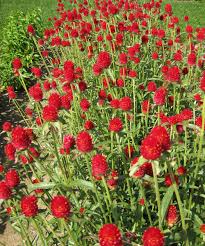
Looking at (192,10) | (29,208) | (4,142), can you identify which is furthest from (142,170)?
(192,10)

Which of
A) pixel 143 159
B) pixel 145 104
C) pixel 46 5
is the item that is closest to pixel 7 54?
pixel 145 104

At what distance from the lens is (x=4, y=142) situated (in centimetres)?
578

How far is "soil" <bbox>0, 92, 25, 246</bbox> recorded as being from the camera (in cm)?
390

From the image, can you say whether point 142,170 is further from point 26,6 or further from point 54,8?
point 26,6

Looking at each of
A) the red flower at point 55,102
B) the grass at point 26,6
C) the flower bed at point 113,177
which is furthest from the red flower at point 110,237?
the grass at point 26,6

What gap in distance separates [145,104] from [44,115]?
1142 millimetres

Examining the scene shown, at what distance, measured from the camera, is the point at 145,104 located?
3395 millimetres

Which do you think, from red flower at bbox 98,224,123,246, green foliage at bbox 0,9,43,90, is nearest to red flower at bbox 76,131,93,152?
red flower at bbox 98,224,123,246

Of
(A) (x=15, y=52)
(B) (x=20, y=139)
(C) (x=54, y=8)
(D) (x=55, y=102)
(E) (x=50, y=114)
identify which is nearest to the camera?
(B) (x=20, y=139)

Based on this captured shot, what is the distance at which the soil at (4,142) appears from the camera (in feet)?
12.8

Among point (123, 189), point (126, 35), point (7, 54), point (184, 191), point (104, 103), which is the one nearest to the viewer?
point (184, 191)

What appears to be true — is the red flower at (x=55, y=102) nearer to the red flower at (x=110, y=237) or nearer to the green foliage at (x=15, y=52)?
the red flower at (x=110, y=237)

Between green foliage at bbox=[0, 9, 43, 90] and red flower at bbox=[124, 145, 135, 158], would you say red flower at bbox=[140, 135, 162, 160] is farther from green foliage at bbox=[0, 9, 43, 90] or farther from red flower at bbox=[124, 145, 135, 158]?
green foliage at bbox=[0, 9, 43, 90]

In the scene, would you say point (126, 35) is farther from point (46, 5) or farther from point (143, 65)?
point (46, 5)
